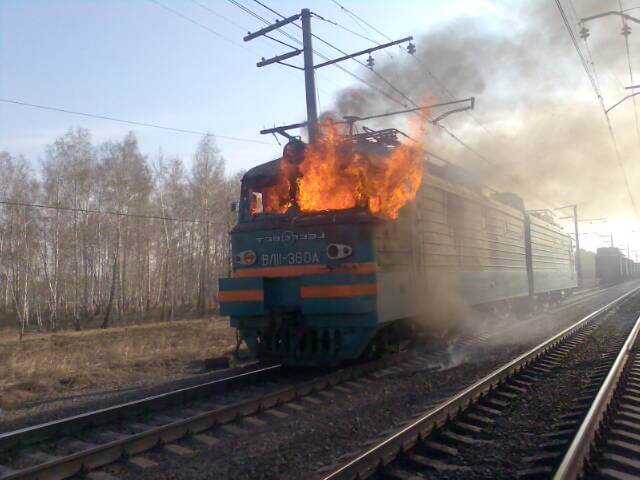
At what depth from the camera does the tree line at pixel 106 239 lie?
34.2 meters

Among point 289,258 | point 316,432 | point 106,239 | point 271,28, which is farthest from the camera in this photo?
point 106,239

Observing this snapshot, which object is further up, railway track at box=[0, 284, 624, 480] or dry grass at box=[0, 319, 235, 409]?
railway track at box=[0, 284, 624, 480]

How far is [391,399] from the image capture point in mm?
7578

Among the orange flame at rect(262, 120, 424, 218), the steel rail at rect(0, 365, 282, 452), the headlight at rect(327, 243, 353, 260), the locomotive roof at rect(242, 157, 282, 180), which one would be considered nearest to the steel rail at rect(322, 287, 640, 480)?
the headlight at rect(327, 243, 353, 260)

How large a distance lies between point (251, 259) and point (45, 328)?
30.3m

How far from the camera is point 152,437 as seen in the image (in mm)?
5551

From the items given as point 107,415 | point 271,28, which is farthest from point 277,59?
point 107,415

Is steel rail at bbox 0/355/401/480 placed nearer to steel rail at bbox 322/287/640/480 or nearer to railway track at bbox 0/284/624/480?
railway track at bbox 0/284/624/480

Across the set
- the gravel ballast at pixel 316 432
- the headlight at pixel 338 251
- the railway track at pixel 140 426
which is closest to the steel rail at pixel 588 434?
the gravel ballast at pixel 316 432

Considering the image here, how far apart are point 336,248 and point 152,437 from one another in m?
4.05

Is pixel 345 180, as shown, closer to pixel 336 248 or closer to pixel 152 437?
pixel 336 248

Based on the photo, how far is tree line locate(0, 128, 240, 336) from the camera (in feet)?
112

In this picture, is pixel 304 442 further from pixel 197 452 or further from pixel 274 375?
pixel 274 375

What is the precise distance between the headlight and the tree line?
2337 cm
